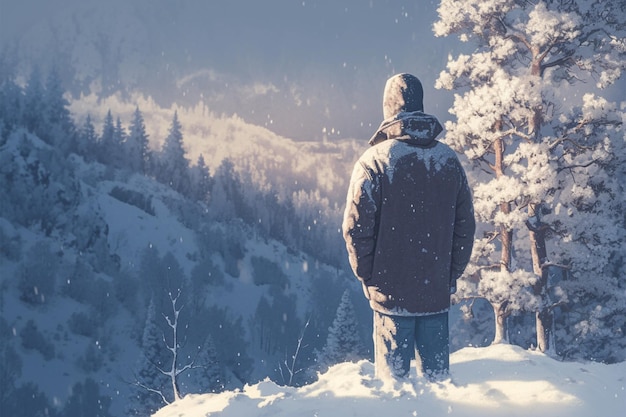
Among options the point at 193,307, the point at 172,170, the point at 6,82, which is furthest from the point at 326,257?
the point at 6,82

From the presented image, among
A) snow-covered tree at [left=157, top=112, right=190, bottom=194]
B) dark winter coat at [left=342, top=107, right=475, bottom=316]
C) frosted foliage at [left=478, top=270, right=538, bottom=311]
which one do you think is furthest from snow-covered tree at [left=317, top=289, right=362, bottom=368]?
snow-covered tree at [left=157, top=112, right=190, bottom=194]

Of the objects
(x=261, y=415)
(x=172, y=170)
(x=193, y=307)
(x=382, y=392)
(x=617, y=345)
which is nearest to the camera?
(x=261, y=415)

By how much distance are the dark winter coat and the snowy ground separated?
2.57ft

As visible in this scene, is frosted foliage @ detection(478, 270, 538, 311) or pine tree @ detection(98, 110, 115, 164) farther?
pine tree @ detection(98, 110, 115, 164)

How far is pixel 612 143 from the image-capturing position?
11.8 m

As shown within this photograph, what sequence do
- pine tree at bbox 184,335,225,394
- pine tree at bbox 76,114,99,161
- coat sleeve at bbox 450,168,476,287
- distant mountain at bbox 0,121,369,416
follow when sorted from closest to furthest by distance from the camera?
coat sleeve at bbox 450,168,476,287
pine tree at bbox 184,335,225,394
distant mountain at bbox 0,121,369,416
pine tree at bbox 76,114,99,161

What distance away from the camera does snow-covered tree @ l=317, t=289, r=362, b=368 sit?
97.7 ft

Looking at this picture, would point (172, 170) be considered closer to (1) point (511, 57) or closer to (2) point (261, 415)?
(1) point (511, 57)

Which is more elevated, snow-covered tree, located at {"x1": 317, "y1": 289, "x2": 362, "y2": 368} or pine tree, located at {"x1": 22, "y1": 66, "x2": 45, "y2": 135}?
pine tree, located at {"x1": 22, "y1": 66, "x2": 45, "y2": 135}

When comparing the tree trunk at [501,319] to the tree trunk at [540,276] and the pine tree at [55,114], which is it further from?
the pine tree at [55,114]

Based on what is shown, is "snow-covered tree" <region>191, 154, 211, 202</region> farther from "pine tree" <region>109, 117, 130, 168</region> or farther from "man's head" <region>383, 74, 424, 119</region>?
"man's head" <region>383, 74, 424, 119</region>

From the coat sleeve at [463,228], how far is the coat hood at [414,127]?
60 centimetres

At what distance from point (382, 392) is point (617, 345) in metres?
13.8

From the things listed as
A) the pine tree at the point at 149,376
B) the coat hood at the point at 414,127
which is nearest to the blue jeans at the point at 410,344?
the coat hood at the point at 414,127
